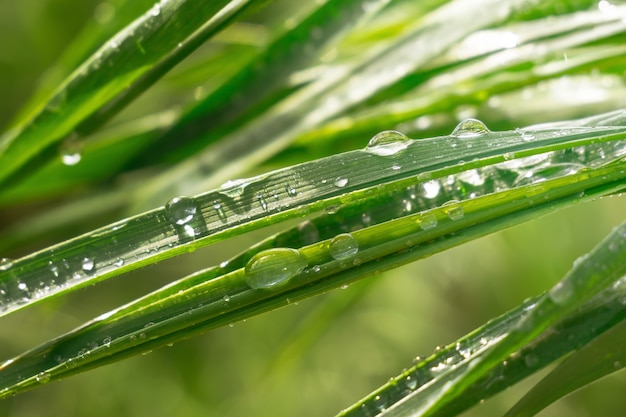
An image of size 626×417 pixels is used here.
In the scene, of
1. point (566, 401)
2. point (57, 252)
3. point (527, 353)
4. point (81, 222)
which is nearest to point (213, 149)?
point (81, 222)

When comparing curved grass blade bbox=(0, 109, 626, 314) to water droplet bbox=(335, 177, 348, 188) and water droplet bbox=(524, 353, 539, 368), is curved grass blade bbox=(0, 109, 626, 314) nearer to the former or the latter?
water droplet bbox=(335, 177, 348, 188)

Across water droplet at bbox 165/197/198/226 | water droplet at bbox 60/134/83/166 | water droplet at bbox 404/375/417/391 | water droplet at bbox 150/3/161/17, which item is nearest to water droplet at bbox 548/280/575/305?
water droplet at bbox 404/375/417/391

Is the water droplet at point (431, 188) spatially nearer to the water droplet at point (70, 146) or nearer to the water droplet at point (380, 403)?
the water droplet at point (380, 403)

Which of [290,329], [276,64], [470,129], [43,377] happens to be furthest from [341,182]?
[290,329]

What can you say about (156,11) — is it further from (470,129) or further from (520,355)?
(520,355)

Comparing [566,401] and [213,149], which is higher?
[213,149]

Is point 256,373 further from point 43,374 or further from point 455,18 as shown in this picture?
point 43,374

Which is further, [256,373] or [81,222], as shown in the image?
[256,373]
